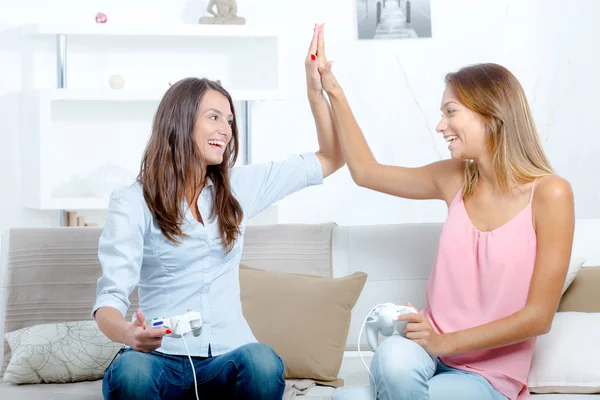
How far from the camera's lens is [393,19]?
12.1 ft

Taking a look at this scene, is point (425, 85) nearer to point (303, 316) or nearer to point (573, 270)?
point (573, 270)

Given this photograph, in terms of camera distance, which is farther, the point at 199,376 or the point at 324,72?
the point at 324,72

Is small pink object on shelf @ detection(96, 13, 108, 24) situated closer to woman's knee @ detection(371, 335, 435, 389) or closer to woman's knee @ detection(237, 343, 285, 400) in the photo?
woman's knee @ detection(237, 343, 285, 400)

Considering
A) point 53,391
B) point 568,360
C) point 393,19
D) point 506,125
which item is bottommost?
point 53,391

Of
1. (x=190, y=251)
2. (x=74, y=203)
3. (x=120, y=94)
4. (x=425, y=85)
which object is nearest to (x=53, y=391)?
(x=190, y=251)

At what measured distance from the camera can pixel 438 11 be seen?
12.1ft

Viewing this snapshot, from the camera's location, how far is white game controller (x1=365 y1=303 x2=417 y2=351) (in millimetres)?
1716

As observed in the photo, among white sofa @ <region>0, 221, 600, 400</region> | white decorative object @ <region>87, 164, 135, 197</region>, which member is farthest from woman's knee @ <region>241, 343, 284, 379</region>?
white decorative object @ <region>87, 164, 135, 197</region>

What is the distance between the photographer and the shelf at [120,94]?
3.28 meters

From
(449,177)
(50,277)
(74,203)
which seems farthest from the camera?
(74,203)

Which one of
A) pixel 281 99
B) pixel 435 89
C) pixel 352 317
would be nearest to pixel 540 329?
pixel 352 317

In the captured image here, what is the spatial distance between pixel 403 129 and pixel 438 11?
0.56 metres

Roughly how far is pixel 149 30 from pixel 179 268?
1.69 m

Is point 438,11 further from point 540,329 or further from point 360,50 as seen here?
point 540,329
